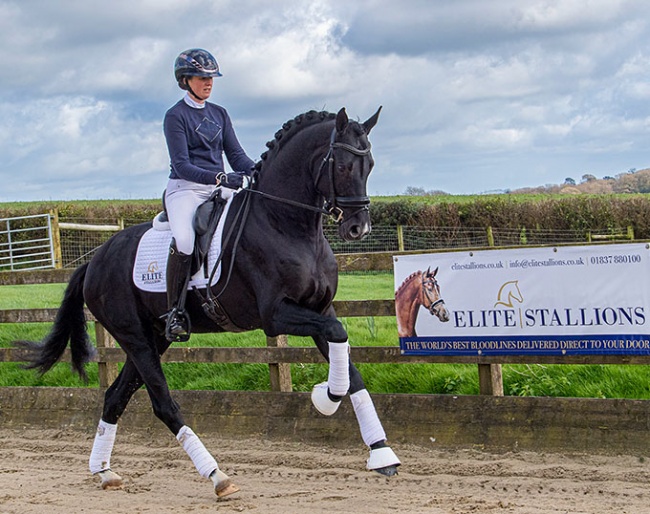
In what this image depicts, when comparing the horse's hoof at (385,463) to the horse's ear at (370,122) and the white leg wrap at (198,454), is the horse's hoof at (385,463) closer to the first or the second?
the white leg wrap at (198,454)

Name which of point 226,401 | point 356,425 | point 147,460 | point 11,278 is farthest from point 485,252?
point 11,278

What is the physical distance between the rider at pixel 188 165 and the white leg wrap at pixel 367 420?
1441 millimetres

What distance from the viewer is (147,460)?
717 cm

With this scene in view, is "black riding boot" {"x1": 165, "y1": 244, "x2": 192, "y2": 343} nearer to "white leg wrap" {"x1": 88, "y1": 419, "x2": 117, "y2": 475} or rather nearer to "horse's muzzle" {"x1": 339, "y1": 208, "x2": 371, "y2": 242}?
"white leg wrap" {"x1": 88, "y1": 419, "x2": 117, "y2": 475}

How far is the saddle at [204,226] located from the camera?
5.89 m

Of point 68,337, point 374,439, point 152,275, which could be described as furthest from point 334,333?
point 68,337

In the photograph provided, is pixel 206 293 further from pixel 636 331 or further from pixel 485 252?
pixel 636 331

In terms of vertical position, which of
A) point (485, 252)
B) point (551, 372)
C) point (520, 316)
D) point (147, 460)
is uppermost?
point (485, 252)

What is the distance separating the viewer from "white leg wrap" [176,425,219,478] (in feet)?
19.0

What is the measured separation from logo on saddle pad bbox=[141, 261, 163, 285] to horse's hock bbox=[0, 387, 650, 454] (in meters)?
1.79

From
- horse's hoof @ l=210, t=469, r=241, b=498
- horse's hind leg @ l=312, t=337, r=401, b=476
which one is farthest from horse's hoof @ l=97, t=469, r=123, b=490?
horse's hind leg @ l=312, t=337, r=401, b=476

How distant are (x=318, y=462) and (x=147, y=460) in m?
1.64

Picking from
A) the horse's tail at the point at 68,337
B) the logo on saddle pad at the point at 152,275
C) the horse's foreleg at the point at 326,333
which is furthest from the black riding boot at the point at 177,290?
the horse's tail at the point at 68,337

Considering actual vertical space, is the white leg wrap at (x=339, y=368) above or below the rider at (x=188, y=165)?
below
